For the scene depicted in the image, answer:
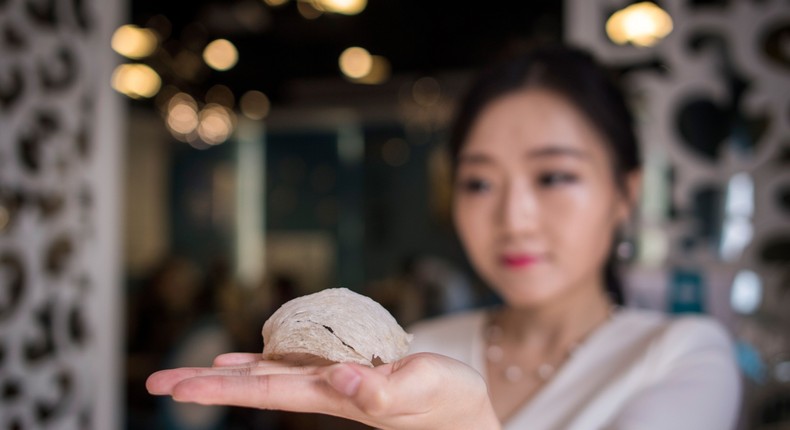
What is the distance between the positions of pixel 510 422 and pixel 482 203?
36 centimetres

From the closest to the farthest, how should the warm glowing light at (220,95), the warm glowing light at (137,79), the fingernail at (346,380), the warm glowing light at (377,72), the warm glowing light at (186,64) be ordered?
the fingernail at (346,380), the warm glowing light at (186,64), the warm glowing light at (137,79), the warm glowing light at (377,72), the warm glowing light at (220,95)

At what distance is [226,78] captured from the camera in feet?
21.4

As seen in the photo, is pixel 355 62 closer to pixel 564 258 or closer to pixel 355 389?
pixel 564 258

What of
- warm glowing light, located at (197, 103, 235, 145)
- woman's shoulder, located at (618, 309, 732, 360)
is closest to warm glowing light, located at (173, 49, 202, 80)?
warm glowing light, located at (197, 103, 235, 145)

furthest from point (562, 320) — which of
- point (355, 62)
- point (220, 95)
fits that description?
point (220, 95)

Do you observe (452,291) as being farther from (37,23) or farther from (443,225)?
(37,23)

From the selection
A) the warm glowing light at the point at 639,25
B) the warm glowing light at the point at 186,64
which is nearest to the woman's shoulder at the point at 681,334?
the warm glowing light at the point at 639,25

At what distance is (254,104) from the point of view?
25.3ft

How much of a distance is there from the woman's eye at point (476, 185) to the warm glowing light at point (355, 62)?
5.06m

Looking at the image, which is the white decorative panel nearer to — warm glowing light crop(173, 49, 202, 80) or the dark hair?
the dark hair

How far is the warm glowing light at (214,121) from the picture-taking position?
6.93 m

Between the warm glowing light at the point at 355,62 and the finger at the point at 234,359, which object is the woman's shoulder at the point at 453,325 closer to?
the finger at the point at 234,359

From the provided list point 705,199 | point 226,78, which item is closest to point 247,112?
point 226,78

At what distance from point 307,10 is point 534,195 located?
13.2 ft
